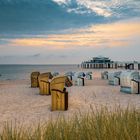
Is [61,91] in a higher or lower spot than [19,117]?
higher

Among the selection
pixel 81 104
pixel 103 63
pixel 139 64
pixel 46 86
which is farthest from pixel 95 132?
pixel 103 63

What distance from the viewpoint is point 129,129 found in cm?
466

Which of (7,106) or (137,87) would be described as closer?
(7,106)

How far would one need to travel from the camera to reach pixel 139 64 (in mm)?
87562

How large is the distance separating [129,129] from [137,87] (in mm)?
14094

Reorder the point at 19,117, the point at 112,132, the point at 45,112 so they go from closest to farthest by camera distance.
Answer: the point at 112,132 < the point at 19,117 < the point at 45,112

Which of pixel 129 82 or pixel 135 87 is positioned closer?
pixel 135 87

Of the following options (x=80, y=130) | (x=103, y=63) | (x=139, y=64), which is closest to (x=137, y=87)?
(x=80, y=130)

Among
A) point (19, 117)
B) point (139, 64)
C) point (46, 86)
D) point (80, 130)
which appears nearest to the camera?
point (80, 130)

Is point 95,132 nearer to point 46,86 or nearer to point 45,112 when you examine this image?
point 45,112

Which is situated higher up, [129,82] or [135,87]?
[129,82]

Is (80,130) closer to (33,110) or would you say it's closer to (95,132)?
(95,132)

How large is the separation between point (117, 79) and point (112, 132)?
20990mm

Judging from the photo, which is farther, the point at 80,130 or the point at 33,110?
the point at 33,110
